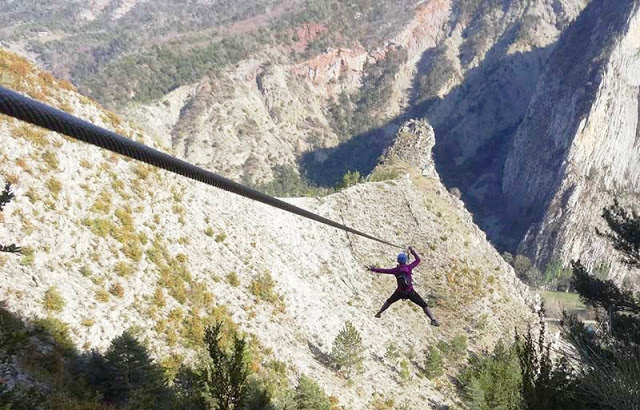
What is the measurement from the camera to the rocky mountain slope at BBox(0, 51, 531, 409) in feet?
61.9

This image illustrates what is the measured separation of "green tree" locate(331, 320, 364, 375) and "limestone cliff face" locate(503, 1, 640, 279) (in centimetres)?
15500

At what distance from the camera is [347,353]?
28.1 meters

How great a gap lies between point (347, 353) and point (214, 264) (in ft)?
35.8

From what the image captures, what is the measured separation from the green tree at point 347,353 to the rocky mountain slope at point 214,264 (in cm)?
95

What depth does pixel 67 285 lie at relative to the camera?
1800 cm

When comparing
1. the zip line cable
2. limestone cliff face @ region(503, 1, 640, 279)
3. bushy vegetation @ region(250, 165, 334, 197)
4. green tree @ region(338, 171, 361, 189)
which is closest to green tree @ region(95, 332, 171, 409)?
the zip line cable

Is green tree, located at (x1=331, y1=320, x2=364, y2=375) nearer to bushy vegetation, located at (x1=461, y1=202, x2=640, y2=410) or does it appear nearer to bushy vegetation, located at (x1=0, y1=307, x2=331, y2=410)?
bushy vegetation, located at (x1=0, y1=307, x2=331, y2=410)

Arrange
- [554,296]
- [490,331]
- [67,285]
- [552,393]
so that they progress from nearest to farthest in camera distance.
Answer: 1. [552,393]
2. [67,285]
3. [490,331]
4. [554,296]

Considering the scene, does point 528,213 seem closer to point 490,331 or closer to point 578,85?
point 578,85

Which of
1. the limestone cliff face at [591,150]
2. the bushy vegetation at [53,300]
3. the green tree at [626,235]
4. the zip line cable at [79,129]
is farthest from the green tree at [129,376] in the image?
the limestone cliff face at [591,150]

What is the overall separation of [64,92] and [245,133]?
151m

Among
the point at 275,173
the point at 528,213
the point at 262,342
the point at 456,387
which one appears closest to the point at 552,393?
the point at 262,342

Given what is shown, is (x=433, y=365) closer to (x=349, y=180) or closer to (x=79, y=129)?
(x=349, y=180)

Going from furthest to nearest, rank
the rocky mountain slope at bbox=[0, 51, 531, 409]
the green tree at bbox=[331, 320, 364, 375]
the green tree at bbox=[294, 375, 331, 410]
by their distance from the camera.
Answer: the green tree at bbox=[331, 320, 364, 375]
the green tree at bbox=[294, 375, 331, 410]
the rocky mountain slope at bbox=[0, 51, 531, 409]
